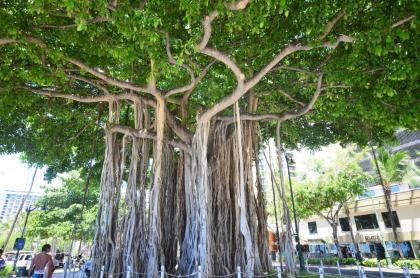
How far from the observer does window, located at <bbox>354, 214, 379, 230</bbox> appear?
17516mm

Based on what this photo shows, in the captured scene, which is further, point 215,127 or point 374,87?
point 215,127

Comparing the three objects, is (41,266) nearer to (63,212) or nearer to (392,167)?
(63,212)

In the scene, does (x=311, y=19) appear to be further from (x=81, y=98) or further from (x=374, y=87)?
(x=81, y=98)

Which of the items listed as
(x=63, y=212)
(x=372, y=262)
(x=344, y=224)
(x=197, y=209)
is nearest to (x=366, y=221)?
(x=344, y=224)

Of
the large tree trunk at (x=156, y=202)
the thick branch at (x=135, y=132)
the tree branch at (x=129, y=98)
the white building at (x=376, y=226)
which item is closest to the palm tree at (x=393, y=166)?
the white building at (x=376, y=226)

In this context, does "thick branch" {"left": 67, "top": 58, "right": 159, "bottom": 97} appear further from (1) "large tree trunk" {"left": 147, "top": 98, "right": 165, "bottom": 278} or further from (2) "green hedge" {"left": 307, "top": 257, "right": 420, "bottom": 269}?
(2) "green hedge" {"left": 307, "top": 257, "right": 420, "bottom": 269}

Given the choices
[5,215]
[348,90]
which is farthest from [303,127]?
[5,215]

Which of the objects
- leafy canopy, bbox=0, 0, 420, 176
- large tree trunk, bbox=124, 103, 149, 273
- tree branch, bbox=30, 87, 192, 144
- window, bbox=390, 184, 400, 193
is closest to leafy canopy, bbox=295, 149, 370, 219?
window, bbox=390, 184, 400, 193

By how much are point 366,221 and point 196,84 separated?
635 inches

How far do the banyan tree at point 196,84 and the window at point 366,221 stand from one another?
13.5m

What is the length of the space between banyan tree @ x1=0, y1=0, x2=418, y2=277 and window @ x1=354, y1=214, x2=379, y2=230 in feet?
44.3

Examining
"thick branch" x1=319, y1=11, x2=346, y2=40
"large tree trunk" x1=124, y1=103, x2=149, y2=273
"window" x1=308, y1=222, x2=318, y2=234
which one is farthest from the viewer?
"window" x1=308, y1=222, x2=318, y2=234

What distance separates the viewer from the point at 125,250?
5387 millimetres

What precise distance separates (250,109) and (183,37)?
2.36 m
